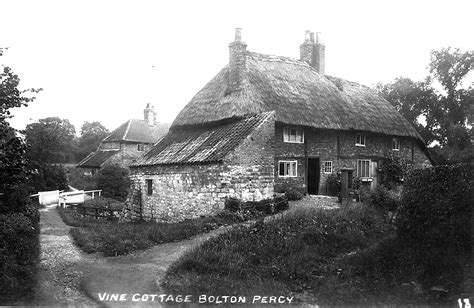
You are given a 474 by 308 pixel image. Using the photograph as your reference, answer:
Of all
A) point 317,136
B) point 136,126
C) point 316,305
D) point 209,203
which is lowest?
point 316,305

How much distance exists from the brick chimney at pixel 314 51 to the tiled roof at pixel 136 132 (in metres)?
23.5

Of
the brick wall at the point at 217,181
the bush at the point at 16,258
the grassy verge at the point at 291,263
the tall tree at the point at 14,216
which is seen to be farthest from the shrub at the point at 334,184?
the bush at the point at 16,258

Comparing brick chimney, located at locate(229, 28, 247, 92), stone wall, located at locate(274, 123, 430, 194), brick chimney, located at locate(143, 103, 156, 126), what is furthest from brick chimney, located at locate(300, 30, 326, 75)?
brick chimney, located at locate(143, 103, 156, 126)

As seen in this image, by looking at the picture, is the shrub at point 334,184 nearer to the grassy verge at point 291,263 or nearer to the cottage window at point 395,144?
the cottage window at point 395,144

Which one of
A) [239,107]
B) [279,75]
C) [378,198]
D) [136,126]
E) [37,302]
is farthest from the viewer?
[136,126]

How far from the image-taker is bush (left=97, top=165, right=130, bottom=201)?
36250 mm

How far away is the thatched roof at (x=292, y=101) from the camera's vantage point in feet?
68.8

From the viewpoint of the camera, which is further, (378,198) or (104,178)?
(104,178)

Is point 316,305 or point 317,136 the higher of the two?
point 317,136

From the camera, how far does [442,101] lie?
36281 millimetres

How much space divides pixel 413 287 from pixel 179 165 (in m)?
12.5

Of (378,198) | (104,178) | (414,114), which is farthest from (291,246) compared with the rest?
(414,114)

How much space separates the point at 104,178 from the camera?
36.6m

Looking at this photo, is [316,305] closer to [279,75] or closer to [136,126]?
[279,75]
